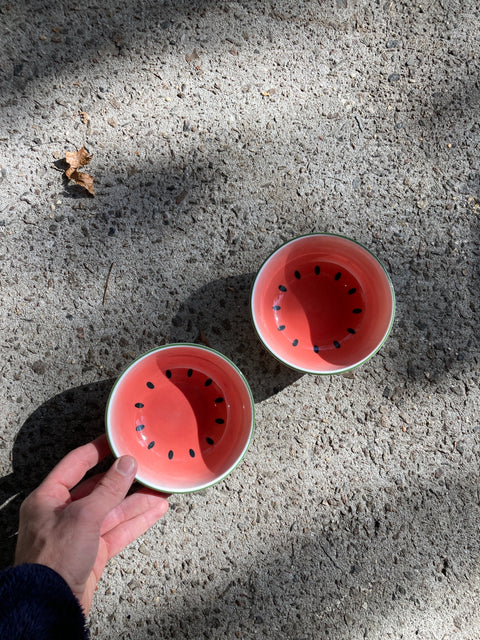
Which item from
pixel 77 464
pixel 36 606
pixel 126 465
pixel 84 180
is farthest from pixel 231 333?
pixel 36 606

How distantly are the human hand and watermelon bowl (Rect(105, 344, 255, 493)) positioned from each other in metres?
0.11

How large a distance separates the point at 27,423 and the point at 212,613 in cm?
99

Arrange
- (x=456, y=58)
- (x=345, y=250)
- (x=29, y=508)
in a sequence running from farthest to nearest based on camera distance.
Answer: (x=456, y=58) → (x=345, y=250) → (x=29, y=508)

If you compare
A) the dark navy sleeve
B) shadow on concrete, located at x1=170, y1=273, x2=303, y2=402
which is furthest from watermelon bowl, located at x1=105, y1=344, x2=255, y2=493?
the dark navy sleeve

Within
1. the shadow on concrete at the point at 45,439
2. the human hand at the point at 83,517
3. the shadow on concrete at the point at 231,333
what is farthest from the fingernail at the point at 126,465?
the shadow on concrete at the point at 231,333

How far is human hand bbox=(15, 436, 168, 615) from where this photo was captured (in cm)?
157

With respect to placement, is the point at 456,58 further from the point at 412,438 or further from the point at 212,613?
the point at 212,613

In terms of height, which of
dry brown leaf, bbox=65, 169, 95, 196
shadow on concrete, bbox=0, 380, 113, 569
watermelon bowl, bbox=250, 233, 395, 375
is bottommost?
shadow on concrete, bbox=0, 380, 113, 569

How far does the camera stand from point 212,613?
1.95 m

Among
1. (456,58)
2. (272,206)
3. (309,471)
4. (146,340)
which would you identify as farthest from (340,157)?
(309,471)

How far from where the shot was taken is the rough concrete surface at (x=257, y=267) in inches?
77.3

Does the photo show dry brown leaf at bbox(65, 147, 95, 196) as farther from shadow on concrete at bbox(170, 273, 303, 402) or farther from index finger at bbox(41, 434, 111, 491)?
index finger at bbox(41, 434, 111, 491)

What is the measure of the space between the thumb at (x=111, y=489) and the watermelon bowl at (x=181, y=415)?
0.06 meters

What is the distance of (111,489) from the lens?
5.52 ft
